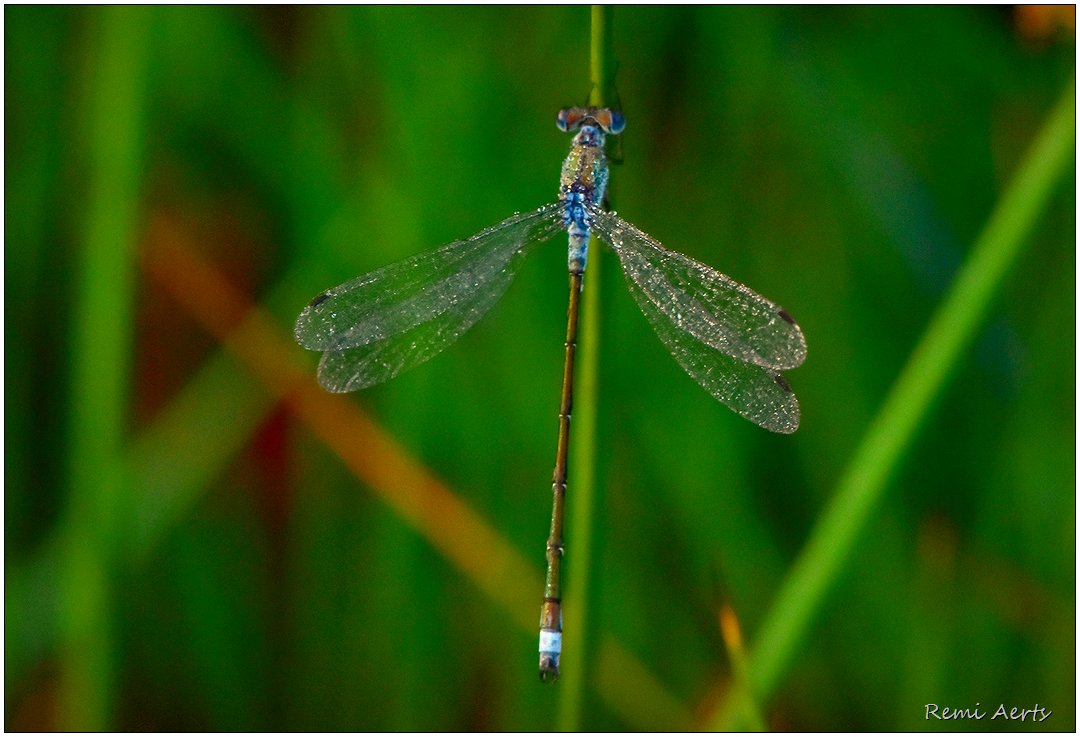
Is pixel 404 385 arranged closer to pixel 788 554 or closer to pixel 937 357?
pixel 788 554

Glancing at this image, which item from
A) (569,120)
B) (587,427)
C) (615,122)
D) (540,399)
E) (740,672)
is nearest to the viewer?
(587,427)

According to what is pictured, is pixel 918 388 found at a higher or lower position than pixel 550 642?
higher

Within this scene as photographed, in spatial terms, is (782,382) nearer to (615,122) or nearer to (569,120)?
(615,122)

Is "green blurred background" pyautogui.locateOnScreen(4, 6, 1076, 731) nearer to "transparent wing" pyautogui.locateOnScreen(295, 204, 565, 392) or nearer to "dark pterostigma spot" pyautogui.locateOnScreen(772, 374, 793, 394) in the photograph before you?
"transparent wing" pyautogui.locateOnScreen(295, 204, 565, 392)

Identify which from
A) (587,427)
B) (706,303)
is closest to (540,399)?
(706,303)

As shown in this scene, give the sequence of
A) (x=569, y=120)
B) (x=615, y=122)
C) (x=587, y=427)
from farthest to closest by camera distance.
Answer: (x=569, y=120) → (x=615, y=122) → (x=587, y=427)

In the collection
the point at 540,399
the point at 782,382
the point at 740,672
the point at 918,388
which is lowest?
the point at 740,672

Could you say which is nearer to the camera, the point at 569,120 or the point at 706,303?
the point at 706,303
